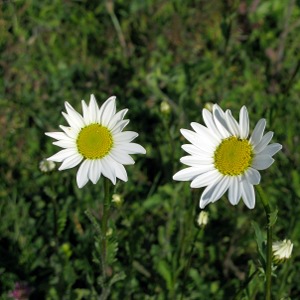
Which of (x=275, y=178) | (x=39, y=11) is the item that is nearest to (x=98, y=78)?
(x=39, y=11)

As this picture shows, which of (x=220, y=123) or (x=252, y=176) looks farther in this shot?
(x=220, y=123)

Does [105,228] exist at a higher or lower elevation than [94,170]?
lower

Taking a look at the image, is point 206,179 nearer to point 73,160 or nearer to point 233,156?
point 233,156

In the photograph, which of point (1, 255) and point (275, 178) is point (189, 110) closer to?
point (275, 178)

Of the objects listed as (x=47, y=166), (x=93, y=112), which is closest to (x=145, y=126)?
(x=47, y=166)

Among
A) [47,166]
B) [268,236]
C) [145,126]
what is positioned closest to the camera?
[268,236]

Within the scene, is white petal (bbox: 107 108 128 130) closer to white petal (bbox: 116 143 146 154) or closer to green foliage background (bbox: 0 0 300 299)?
white petal (bbox: 116 143 146 154)
